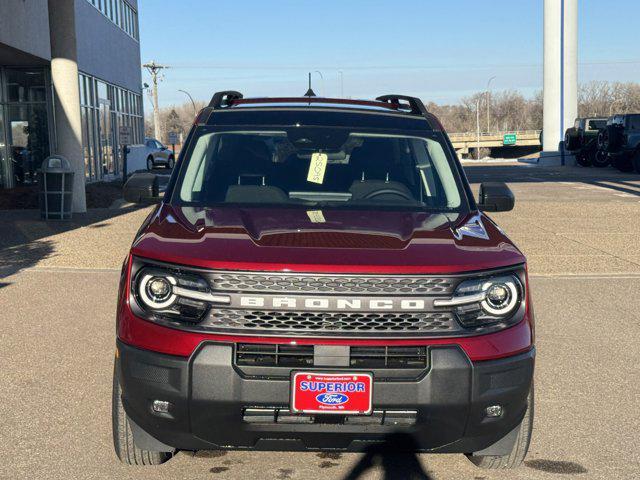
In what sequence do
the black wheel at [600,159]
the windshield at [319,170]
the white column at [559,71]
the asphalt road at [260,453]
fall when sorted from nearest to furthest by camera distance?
the asphalt road at [260,453] → the windshield at [319,170] → the black wheel at [600,159] → the white column at [559,71]

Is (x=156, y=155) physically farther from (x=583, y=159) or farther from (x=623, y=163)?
(x=623, y=163)

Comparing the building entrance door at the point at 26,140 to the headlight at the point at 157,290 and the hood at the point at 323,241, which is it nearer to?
the hood at the point at 323,241

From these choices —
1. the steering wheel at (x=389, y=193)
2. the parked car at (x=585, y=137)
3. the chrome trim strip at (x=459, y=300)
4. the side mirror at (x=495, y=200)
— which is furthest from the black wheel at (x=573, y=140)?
the chrome trim strip at (x=459, y=300)

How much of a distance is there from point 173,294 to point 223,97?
7.31ft

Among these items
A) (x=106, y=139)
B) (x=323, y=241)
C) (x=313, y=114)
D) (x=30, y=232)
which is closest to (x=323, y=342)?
(x=323, y=241)

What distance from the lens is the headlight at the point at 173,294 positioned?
3402 mm

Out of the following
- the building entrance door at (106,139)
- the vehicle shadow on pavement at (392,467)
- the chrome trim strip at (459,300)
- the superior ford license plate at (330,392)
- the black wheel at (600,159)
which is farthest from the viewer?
the black wheel at (600,159)

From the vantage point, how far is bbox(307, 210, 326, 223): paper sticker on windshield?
4.05 metres

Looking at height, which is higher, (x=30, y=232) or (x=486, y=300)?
(x=486, y=300)

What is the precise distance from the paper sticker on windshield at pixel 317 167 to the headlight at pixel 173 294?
1522 millimetres

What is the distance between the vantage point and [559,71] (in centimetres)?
4862

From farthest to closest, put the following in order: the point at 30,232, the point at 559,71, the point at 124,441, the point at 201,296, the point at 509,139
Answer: the point at 509,139 < the point at 559,71 < the point at 30,232 < the point at 124,441 < the point at 201,296

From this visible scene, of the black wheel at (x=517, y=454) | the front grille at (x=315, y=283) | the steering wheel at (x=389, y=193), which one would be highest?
the steering wheel at (x=389, y=193)

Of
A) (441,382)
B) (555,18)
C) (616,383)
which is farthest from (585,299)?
(555,18)
